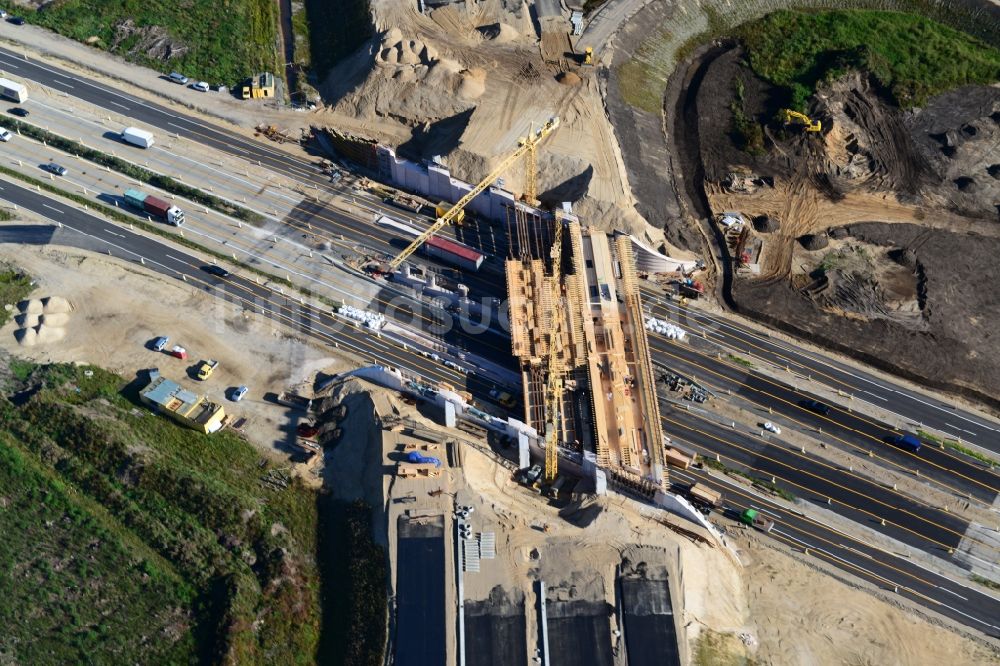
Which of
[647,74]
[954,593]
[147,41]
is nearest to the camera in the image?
[954,593]

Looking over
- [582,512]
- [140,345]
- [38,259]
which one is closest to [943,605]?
[582,512]

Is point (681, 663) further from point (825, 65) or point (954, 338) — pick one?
point (825, 65)

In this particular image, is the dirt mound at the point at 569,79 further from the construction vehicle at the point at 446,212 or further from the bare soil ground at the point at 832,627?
the bare soil ground at the point at 832,627

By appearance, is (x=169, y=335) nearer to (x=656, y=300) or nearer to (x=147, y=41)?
(x=147, y=41)

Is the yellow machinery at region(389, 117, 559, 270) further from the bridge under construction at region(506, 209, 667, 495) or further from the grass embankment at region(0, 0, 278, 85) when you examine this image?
the grass embankment at region(0, 0, 278, 85)

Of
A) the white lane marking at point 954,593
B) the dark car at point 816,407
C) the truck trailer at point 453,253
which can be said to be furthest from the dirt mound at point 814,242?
the white lane marking at point 954,593

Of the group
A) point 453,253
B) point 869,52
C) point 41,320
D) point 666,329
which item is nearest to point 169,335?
point 41,320

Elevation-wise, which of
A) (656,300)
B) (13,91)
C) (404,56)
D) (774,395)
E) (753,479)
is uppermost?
(404,56)
